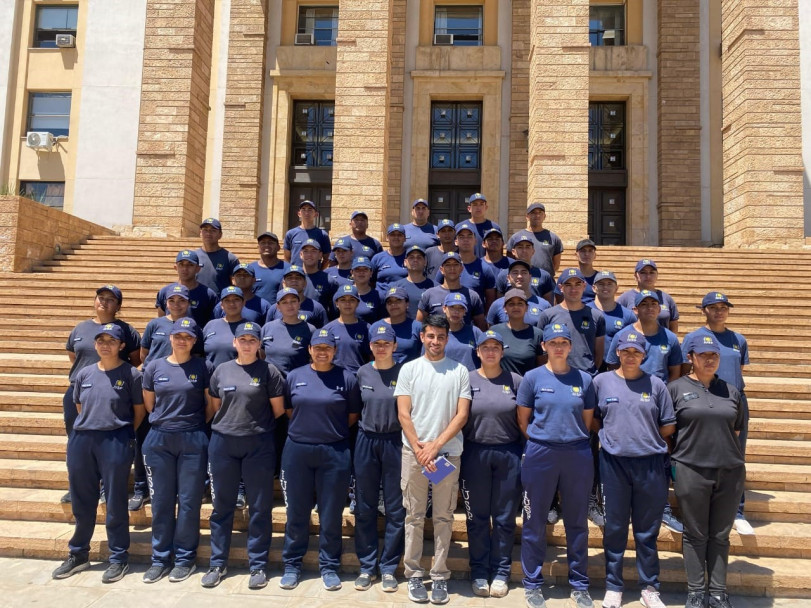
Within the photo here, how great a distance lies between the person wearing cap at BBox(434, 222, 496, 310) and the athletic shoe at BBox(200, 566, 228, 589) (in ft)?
11.3

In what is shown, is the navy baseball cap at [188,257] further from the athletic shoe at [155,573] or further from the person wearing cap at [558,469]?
the person wearing cap at [558,469]

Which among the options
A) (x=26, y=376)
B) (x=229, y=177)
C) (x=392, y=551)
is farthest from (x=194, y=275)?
(x=229, y=177)

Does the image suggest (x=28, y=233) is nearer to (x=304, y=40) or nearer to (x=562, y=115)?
(x=562, y=115)

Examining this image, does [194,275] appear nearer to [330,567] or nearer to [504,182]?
[330,567]

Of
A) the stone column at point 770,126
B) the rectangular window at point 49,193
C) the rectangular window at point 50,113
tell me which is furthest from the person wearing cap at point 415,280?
the rectangular window at point 50,113

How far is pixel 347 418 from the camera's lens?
4789 millimetres

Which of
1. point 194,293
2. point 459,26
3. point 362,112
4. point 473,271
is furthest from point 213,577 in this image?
point 459,26

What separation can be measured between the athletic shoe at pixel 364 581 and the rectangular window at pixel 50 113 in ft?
68.4

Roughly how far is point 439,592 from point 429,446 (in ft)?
3.50

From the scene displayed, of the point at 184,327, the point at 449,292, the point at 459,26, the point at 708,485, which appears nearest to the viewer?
the point at 708,485

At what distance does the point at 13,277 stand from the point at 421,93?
13.0m

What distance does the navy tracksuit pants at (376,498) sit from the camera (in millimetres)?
4633

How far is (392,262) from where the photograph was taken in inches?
266

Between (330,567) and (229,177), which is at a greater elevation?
(229,177)
